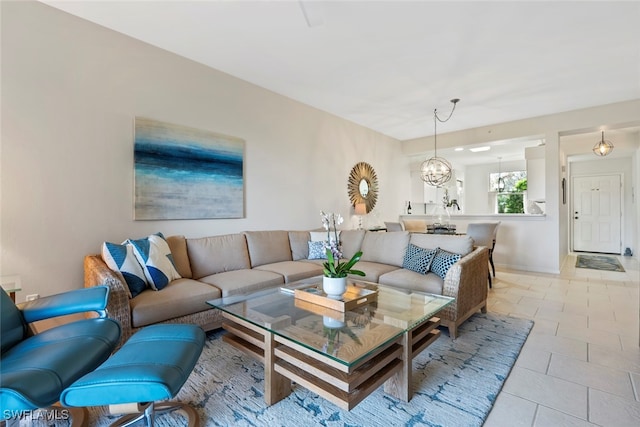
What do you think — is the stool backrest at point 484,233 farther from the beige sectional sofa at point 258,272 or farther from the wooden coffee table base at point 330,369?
the wooden coffee table base at point 330,369

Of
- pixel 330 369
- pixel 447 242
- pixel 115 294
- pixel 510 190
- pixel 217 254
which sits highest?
pixel 510 190

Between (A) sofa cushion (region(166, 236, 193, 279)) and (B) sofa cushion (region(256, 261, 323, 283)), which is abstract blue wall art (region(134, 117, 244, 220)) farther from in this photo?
(B) sofa cushion (region(256, 261, 323, 283))

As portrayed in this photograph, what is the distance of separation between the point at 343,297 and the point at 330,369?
2.14ft

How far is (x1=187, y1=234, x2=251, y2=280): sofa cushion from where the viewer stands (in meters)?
3.10

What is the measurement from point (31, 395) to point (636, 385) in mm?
3214

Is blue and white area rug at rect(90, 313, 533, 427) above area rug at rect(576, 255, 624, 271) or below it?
below

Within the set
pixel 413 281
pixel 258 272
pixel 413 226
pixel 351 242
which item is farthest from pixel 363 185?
pixel 258 272

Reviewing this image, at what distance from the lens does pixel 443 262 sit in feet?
9.72

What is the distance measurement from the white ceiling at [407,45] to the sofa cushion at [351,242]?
2004mm

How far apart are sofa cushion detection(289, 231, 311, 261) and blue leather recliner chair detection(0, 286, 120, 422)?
2.40 meters

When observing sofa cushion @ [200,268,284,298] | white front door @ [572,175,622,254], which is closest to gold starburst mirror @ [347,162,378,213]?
sofa cushion @ [200,268,284,298]

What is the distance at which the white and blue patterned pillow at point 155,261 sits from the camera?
8.11 ft

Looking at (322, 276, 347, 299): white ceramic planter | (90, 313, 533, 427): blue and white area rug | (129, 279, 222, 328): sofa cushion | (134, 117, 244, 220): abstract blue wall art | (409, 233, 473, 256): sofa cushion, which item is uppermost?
(134, 117, 244, 220): abstract blue wall art

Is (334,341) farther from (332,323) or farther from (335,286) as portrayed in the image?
(335,286)
